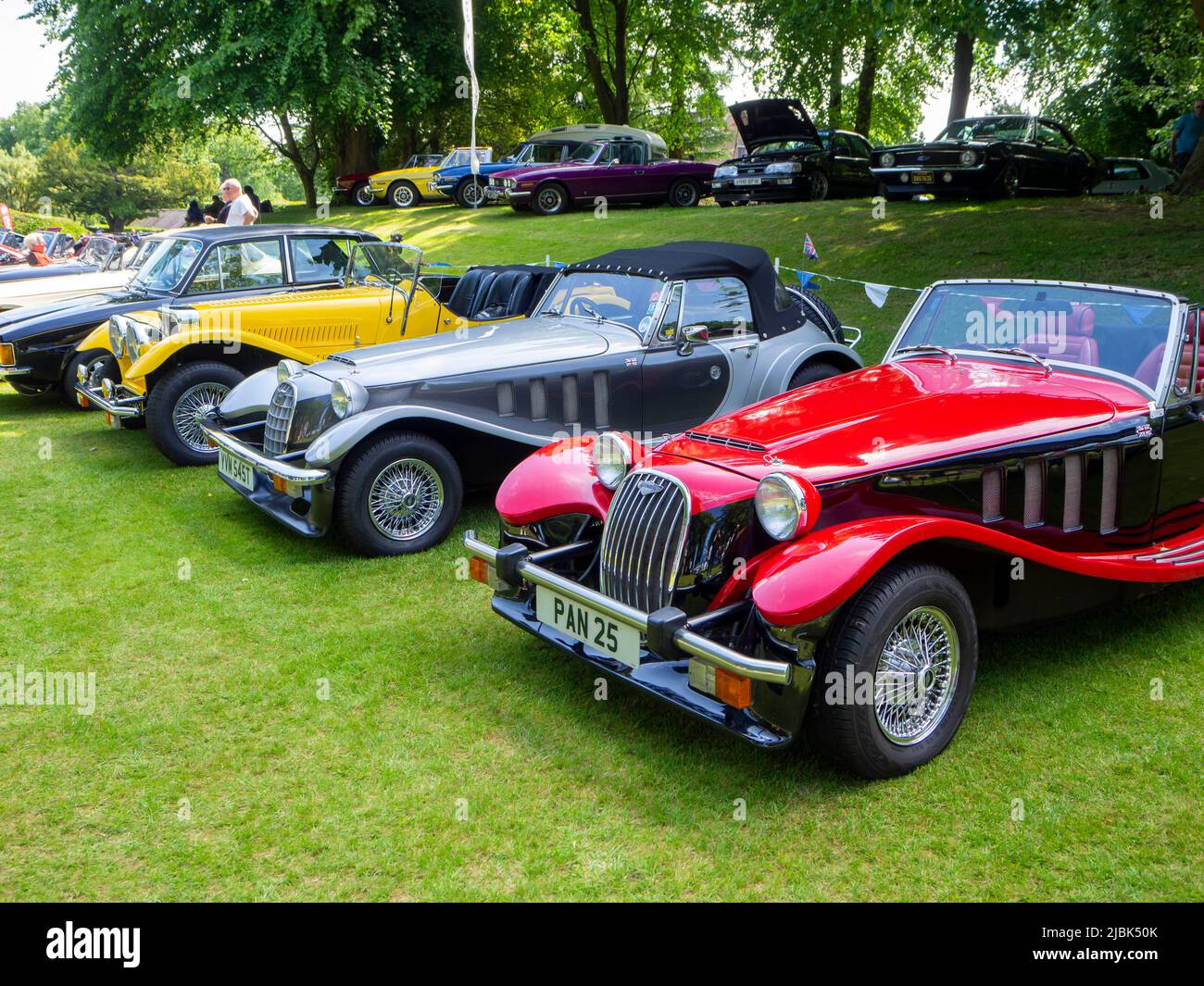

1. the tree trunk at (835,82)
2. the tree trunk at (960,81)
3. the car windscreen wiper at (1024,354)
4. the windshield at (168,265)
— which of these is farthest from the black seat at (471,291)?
the tree trunk at (835,82)

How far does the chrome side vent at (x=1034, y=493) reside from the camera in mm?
4090

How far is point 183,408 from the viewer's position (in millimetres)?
7980

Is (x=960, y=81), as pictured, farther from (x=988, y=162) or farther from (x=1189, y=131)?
(x=1189, y=131)

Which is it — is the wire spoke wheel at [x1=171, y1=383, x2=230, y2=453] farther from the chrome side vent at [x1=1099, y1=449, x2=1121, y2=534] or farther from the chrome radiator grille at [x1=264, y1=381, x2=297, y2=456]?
the chrome side vent at [x1=1099, y1=449, x2=1121, y2=534]

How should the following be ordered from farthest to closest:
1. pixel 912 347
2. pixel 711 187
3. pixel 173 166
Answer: pixel 173 166
pixel 711 187
pixel 912 347

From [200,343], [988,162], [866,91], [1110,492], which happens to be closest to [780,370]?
[1110,492]

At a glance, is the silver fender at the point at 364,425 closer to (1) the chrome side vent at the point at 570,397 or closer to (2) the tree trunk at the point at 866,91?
(1) the chrome side vent at the point at 570,397

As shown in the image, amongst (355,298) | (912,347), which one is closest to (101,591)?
(355,298)

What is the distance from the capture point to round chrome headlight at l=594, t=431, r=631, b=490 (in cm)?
438

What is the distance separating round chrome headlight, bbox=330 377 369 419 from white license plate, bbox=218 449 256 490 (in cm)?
73

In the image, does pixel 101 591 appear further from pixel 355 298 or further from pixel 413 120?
pixel 413 120

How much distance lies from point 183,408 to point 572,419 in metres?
3.56
